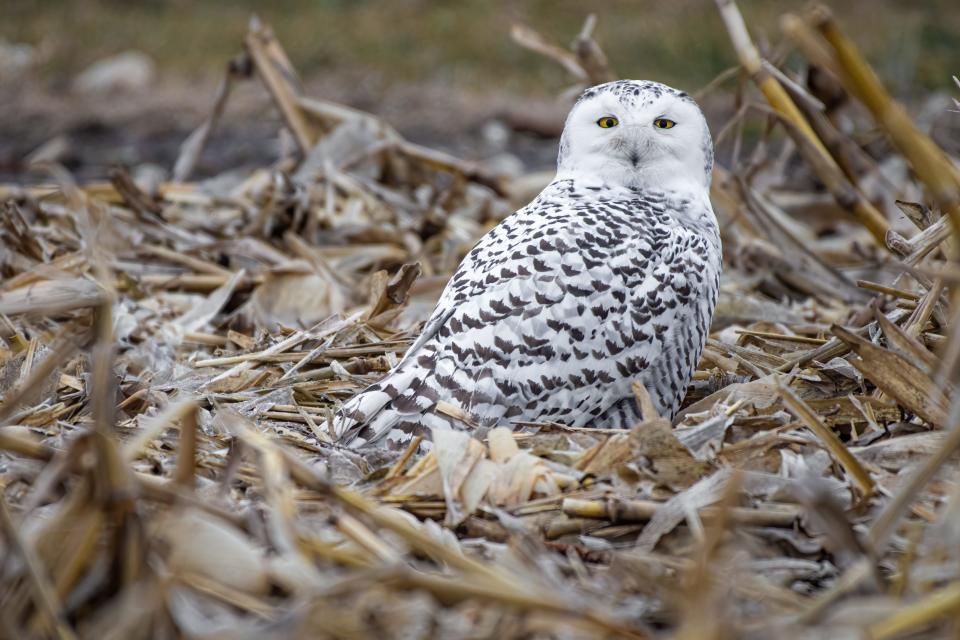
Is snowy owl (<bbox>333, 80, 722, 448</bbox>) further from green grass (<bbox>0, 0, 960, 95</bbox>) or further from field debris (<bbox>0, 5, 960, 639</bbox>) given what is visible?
green grass (<bbox>0, 0, 960, 95</bbox>)

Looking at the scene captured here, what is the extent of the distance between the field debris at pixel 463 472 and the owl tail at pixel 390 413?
0.28 ft

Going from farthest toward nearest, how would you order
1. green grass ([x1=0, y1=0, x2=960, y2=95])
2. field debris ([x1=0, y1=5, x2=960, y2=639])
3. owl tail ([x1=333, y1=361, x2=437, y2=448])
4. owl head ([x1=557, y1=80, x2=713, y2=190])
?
green grass ([x1=0, y1=0, x2=960, y2=95]) < owl head ([x1=557, y1=80, x2=713, y2=190]) < owl tail ([x1=333, y1=361, x2=437, y2=448]) < field debris ([x1=0, y1=5, x2=960, y2=639])

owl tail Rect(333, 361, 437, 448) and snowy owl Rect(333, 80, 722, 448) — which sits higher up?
snowy owl Rect(333, 80, 722, 448)

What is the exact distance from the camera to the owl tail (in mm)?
2844

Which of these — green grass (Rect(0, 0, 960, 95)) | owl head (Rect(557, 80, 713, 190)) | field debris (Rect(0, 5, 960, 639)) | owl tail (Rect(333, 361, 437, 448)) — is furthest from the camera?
green grass (Rect(0, 0, 960, 95))

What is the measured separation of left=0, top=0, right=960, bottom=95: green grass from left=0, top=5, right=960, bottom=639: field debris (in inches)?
271

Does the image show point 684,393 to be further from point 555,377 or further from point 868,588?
point 868,588

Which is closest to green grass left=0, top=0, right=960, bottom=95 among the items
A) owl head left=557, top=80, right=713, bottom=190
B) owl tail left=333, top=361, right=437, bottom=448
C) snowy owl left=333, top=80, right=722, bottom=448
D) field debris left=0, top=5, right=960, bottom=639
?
field debris left=0, top=5, right=960, bottom=639

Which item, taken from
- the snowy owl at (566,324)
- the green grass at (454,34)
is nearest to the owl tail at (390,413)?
the snowy owl at (566,324)

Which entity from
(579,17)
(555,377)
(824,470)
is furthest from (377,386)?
(579,17)

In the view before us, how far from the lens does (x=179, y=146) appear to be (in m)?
8.91

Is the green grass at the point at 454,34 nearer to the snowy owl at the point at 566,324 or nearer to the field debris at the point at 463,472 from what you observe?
the field debris at the point at 463,472

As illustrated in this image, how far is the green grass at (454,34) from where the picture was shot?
36.1 feet

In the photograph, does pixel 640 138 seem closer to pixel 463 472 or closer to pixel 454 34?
pixel 463 472
